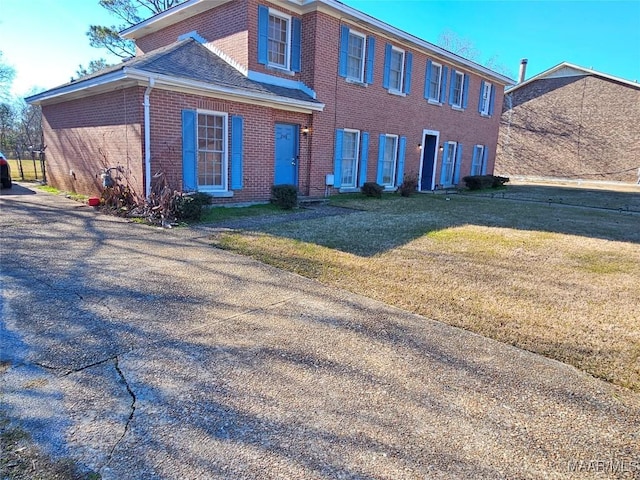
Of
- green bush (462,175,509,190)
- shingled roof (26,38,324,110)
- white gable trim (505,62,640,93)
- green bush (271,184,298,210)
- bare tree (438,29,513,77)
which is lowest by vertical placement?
green bush (271,184,298,210)

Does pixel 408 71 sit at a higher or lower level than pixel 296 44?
higher

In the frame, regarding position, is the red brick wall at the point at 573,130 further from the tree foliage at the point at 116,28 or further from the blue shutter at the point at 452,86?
the tree foliage at the point at 116,28

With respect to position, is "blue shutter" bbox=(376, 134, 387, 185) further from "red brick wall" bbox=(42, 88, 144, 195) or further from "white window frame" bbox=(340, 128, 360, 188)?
"red brick wall" bbox=(42, 88, 144, 195)

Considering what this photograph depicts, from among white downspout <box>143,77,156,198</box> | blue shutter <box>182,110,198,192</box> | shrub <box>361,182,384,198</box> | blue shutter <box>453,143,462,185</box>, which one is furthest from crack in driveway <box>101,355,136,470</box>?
blue shutter <box>453,143,462,185</box>

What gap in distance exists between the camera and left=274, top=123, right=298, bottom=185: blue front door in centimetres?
1156

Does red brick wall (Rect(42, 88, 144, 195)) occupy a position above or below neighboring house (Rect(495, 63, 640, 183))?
below

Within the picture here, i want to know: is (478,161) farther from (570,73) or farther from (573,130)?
(570,73)

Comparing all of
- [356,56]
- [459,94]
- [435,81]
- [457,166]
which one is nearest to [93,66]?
[356,56]

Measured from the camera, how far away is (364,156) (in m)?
14.2

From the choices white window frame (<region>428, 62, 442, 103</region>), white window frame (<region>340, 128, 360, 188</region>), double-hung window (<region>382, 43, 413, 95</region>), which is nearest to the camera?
white window frame (<region>340, 128, 360, 188</region>)

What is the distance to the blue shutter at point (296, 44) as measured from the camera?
11.8 m

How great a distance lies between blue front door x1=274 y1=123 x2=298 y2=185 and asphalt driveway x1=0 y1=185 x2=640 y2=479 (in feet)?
25.6

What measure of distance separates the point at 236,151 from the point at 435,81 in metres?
10.7

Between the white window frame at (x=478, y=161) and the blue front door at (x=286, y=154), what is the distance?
1241cm
